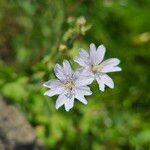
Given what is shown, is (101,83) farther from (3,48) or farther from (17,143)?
(3,48)

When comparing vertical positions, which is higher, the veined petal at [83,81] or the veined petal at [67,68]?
the veined petal at [67,68]

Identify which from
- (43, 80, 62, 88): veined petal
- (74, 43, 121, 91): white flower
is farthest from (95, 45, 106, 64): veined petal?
(43, 80, 62, 88): veined petal

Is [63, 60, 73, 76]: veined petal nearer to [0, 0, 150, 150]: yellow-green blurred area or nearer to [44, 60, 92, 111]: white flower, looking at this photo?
[44, 60, 92, 111]: white flower

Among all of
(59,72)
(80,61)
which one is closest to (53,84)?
(59,72)

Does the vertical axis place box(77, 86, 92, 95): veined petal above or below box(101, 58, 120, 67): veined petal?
below

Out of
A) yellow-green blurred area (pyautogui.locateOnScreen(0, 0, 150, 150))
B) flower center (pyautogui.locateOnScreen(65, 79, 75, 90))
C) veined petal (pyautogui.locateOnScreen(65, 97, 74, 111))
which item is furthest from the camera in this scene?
yellow-green blurred area (pyautogui.locateOnScreen(0, 0, 150, 150))

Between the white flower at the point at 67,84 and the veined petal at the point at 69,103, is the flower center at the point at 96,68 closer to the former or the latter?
the white flower at the point at 67,84

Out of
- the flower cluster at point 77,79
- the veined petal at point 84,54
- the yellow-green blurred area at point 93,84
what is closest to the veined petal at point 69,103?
the flower cluster at point 77,79

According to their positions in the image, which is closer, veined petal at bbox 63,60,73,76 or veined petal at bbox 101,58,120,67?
veined petal at bbox 63,60,73,76
